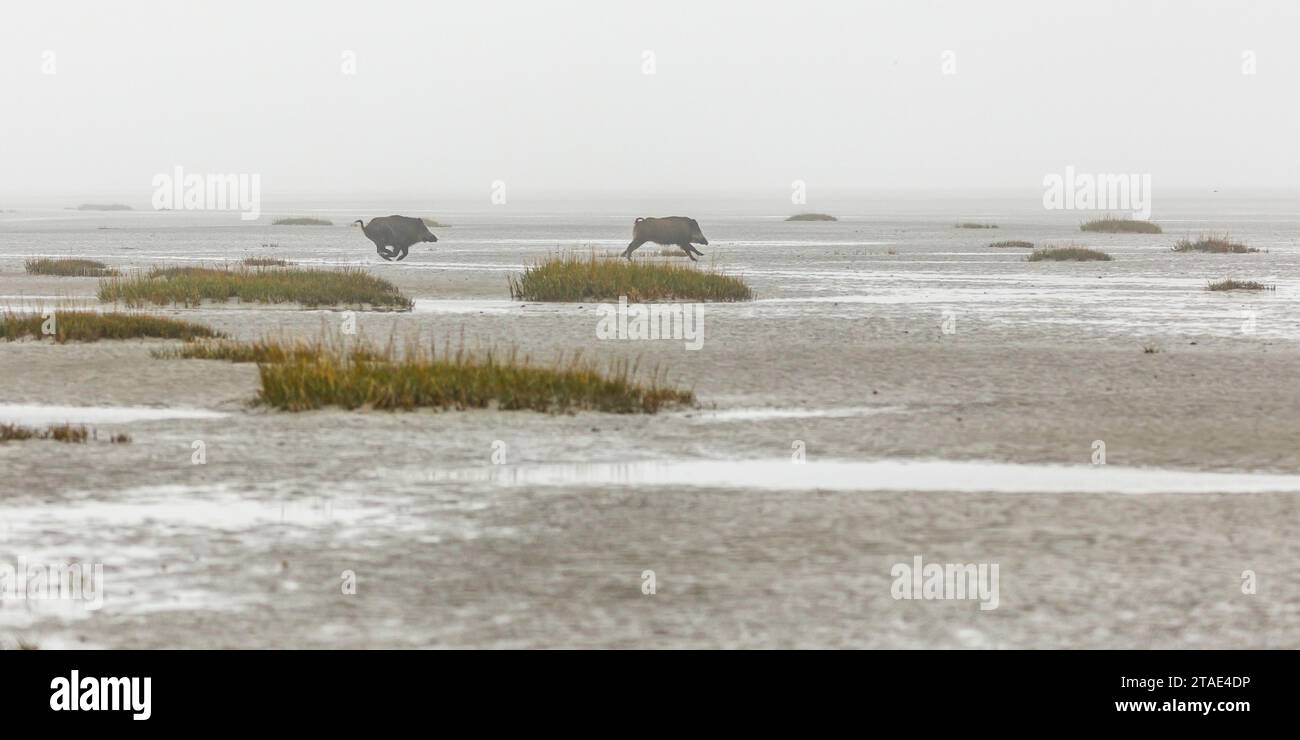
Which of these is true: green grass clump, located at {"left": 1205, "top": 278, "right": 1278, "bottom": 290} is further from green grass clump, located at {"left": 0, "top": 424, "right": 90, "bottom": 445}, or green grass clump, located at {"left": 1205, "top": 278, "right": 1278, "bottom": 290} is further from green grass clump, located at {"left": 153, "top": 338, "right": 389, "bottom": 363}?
green grass clump, located at {"left": 0, "top": 424, "right": 90, "bottom": 445}

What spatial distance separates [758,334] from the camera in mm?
26938

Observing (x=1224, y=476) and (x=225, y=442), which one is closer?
(x=1224, y=476)

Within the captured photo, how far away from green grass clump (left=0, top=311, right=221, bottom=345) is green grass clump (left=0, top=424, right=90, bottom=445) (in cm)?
924

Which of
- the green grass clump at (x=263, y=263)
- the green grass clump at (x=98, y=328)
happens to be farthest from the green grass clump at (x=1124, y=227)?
the green grass clump at (x=98, y=328)

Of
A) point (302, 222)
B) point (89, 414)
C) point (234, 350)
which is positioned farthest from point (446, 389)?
point (302, 222)

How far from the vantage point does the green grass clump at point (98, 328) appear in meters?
24.7

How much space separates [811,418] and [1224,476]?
15.1 ft

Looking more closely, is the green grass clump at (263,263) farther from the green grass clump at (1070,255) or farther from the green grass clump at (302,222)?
the green grass clump at (302,222)

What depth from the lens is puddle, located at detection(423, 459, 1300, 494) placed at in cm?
1325

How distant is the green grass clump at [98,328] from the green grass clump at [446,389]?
7.59 m

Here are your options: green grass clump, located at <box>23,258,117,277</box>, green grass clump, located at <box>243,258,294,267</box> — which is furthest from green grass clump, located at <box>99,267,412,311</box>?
green grass clump, located at <box>243,258,294,267</box>
